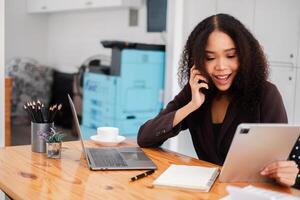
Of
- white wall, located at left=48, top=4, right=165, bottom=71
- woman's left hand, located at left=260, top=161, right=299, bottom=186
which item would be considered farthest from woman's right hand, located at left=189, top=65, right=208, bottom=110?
white wall, located at left=48, top=4, right=165, bottom=71

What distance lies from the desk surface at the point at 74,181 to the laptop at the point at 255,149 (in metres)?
0.04

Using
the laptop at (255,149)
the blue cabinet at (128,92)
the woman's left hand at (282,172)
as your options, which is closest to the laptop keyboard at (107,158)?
the laptop at (255,149)

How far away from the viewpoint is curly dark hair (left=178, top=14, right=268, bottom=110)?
160 cm

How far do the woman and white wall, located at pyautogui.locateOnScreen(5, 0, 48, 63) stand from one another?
4688 millimetres

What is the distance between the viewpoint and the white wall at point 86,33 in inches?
177

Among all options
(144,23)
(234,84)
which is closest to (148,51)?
(144,23)

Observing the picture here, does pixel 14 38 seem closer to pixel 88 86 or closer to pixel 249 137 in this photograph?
pixel 88 86

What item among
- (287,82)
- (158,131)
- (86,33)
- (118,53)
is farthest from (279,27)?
(86,33)

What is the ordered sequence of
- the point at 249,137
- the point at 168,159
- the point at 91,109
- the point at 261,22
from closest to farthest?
the point at 249,137
the point at 168,159
the point at 261,22
the point at 91,109

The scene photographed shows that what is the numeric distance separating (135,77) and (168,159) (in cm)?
228

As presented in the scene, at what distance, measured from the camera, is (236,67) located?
1.62 m

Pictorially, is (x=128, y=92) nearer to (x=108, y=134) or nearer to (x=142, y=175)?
(x=108, y=134)

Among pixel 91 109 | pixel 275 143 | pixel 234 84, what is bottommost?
pixel 91 109

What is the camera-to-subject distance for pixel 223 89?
1.67m
